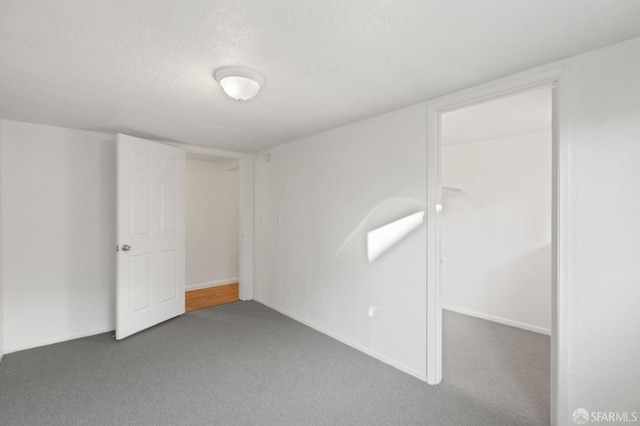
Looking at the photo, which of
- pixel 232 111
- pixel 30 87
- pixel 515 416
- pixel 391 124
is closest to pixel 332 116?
pixel 391 124

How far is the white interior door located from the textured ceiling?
86 centimetres

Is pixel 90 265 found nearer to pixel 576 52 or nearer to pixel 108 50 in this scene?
pixel 108 50

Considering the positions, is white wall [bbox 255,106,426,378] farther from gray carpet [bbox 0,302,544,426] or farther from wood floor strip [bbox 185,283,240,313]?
wood floor strip [bbox 185,283,240,313]

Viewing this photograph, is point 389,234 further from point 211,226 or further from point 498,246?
point 211,226

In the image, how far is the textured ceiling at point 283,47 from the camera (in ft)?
4.34

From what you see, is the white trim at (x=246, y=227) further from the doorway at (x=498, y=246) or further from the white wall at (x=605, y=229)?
the white wall at (x=605, y=229)

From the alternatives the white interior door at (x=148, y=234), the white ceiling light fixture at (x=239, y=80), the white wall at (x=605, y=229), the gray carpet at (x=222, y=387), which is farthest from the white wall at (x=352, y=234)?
the white ceiling light fixture at (x=239, y=80)

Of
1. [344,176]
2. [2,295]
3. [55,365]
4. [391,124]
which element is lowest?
[55,365]

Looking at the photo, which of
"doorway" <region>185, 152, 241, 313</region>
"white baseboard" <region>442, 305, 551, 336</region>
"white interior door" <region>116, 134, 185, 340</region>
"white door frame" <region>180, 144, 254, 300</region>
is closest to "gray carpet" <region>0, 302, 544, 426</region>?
"white interior door" <region>116, 134, 185, 340</region>

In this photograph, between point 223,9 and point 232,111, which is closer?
point 223,9

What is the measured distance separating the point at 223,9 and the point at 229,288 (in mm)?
4722

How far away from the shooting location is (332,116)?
282 cm

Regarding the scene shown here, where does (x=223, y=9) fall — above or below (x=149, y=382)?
above

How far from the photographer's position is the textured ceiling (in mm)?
1323
